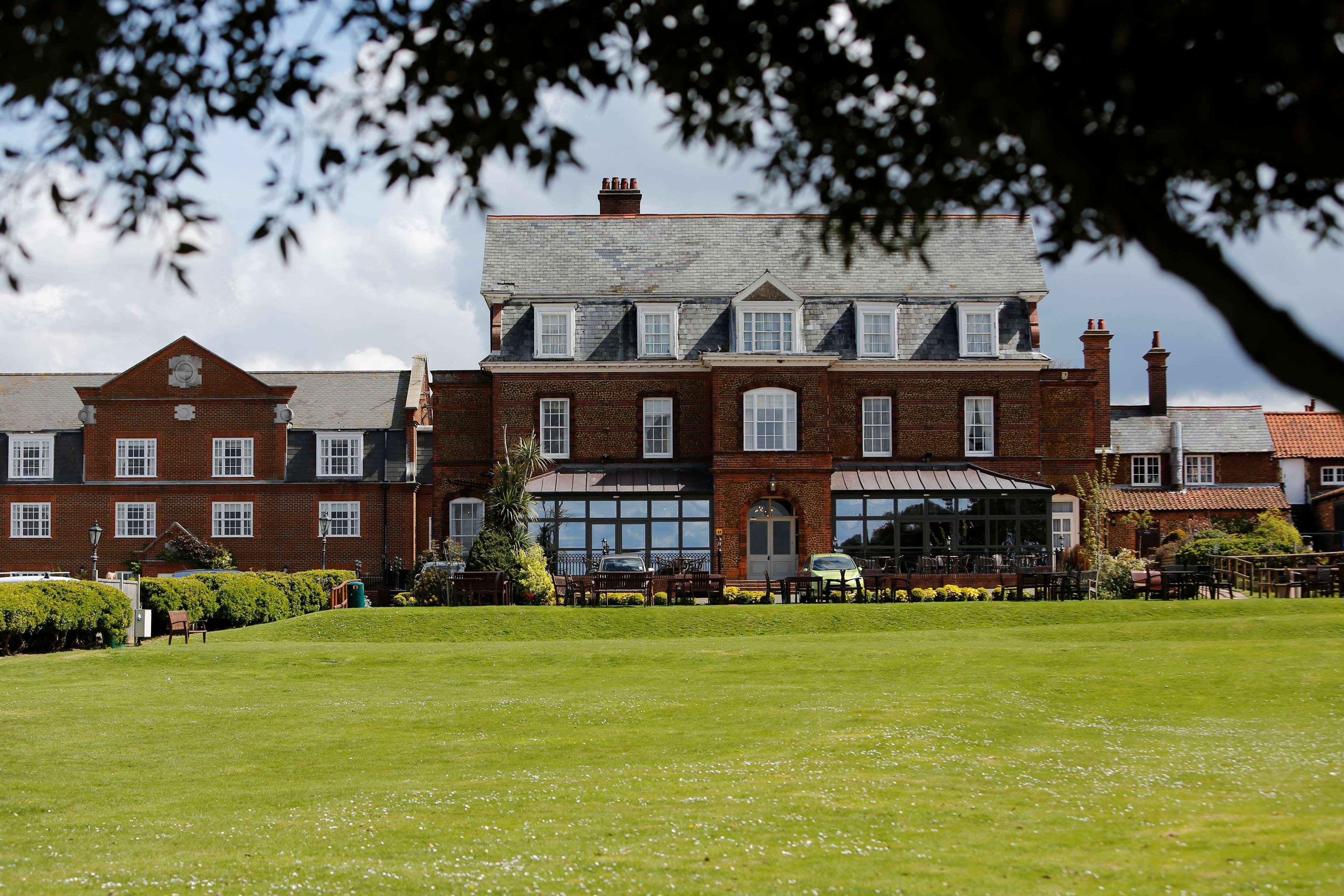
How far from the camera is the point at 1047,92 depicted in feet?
16.1

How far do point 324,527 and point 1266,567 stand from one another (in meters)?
30.8

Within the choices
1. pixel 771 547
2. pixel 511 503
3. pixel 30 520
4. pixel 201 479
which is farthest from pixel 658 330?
pixel 30 520

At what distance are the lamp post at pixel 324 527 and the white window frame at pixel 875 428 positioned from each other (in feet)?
63.4

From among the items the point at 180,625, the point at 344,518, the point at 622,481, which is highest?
the point at 622,481

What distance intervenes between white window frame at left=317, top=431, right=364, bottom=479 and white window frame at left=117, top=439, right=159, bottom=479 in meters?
6.10

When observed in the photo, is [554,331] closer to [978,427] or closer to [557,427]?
[557,427]

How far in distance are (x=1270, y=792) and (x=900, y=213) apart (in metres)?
7.61

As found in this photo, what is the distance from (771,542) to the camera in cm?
4109

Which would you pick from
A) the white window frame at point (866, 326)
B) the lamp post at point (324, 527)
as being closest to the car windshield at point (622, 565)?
the white window frame at point (866, 326)

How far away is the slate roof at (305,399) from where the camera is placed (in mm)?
50344

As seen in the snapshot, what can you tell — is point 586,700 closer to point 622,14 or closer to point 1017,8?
point 622,14

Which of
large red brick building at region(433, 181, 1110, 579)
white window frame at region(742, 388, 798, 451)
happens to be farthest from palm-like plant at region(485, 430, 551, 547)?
white window frame at region(742, 388, 798, 451)

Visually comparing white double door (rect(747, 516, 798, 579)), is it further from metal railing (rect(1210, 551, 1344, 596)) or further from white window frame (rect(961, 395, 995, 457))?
metal railing (rect(1210, 551, 1344, 596))

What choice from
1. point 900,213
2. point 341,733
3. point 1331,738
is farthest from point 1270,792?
point 341,733
